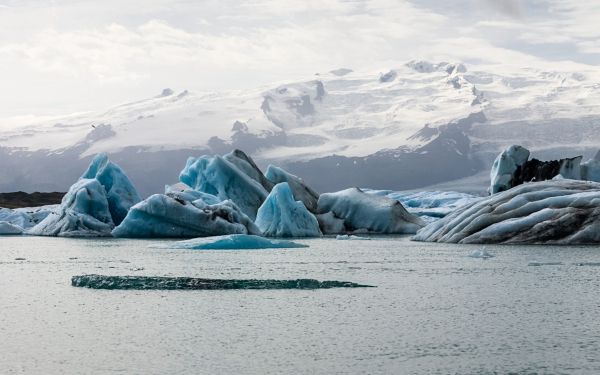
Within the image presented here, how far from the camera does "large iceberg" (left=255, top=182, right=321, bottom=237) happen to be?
47.4 meters

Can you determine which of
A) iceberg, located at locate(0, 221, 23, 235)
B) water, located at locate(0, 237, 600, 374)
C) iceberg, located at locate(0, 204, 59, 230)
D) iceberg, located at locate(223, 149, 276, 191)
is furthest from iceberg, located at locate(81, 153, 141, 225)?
water, located at locate(0, 237, 600, 374)

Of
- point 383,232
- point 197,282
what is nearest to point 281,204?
point 383,232

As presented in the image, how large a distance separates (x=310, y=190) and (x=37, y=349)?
46821 millimetres

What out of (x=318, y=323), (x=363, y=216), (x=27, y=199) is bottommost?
(x=27, y=199)

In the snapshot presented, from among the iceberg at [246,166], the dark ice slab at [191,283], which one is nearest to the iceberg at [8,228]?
the iceberg at [246,166]

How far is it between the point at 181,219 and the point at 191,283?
78.1 ft

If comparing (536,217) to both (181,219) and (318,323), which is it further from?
(318,323)

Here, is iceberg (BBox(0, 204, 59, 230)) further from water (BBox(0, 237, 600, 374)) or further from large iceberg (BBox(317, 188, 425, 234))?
water (BBox(0, 237, 600, 374))

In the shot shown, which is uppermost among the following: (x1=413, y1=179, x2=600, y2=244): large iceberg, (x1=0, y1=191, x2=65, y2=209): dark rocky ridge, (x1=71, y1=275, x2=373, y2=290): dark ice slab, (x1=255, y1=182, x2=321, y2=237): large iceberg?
(x1=71, y1=275, x2=373, y2=290): dark ice slab

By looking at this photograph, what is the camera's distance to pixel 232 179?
51.9 m

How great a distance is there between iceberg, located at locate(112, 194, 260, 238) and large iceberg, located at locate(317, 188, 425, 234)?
38.8 ft

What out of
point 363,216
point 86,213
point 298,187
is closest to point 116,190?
point 86,213

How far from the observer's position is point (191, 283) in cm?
1941

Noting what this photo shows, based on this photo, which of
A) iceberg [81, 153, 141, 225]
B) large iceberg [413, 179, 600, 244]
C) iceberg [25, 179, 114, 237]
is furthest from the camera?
iceberg [81, 153, 141, 225]
